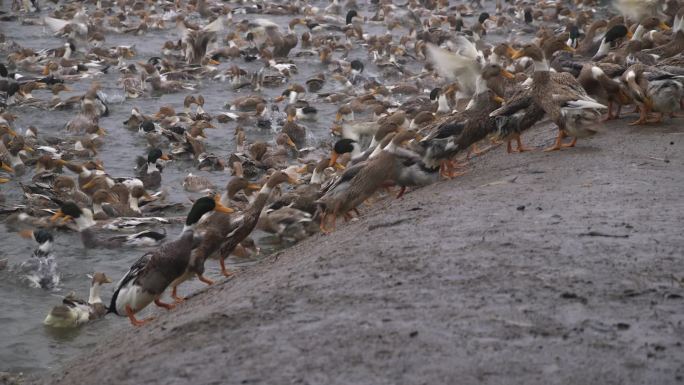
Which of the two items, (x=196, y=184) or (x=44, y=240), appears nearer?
(x=44, y=240)

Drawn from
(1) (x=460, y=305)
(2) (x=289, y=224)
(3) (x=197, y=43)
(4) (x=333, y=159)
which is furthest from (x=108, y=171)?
(1) (x=460, y=305)

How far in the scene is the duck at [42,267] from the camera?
32.7ft

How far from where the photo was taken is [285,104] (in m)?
18.8

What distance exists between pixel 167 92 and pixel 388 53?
17.9 feet

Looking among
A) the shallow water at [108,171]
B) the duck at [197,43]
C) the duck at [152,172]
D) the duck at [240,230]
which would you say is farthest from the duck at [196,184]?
the duck at [197,43]

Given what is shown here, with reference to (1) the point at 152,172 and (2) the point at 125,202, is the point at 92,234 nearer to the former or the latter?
(2) the point at 125,202

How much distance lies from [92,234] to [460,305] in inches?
258

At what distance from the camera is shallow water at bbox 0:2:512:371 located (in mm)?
8402

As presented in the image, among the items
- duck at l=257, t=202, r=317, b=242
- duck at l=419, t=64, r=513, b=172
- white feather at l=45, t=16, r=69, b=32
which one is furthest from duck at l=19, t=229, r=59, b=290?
white feather at l=45, t=16, r=69, b=32

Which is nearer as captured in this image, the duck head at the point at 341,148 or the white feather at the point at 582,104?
the white feather at the point at 582,104

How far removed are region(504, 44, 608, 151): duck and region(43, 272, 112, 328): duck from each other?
176 inches

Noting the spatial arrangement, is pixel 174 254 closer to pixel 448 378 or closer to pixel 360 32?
pixel 448 378

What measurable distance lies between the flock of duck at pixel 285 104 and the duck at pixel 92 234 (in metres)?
0.02

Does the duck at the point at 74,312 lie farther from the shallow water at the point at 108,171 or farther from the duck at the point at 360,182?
the duck at the point at 360,182
